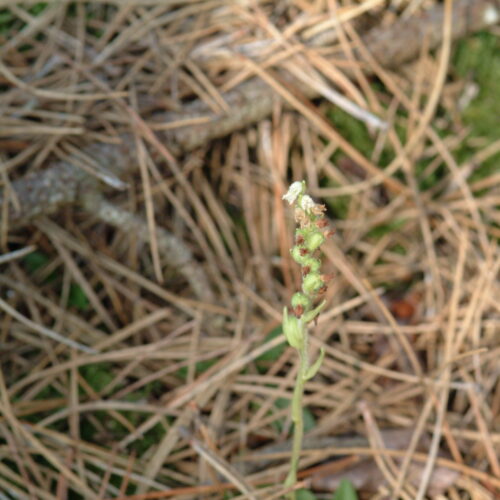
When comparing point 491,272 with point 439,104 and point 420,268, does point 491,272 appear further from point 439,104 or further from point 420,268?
point 439,104

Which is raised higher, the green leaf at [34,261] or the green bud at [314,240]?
the green bud at [314,240]

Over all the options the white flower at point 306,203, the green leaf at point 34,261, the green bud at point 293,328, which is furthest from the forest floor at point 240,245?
the white flower at point 306,203

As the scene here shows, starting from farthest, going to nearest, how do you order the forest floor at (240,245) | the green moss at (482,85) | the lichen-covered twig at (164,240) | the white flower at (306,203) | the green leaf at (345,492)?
the green moss at (482,85), the lichen-covered twig at (164,240), the forest floor at (240,245), the green leaf at (345,492), the white flower at (306,203)

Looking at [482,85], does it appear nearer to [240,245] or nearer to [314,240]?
[240,245]

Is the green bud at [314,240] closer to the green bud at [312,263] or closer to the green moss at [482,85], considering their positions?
the green bud at [312,263]

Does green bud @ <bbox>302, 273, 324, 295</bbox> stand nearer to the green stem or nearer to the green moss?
the green stem

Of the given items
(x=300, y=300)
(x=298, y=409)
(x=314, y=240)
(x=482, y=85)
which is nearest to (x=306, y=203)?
(x=314, y=240)
